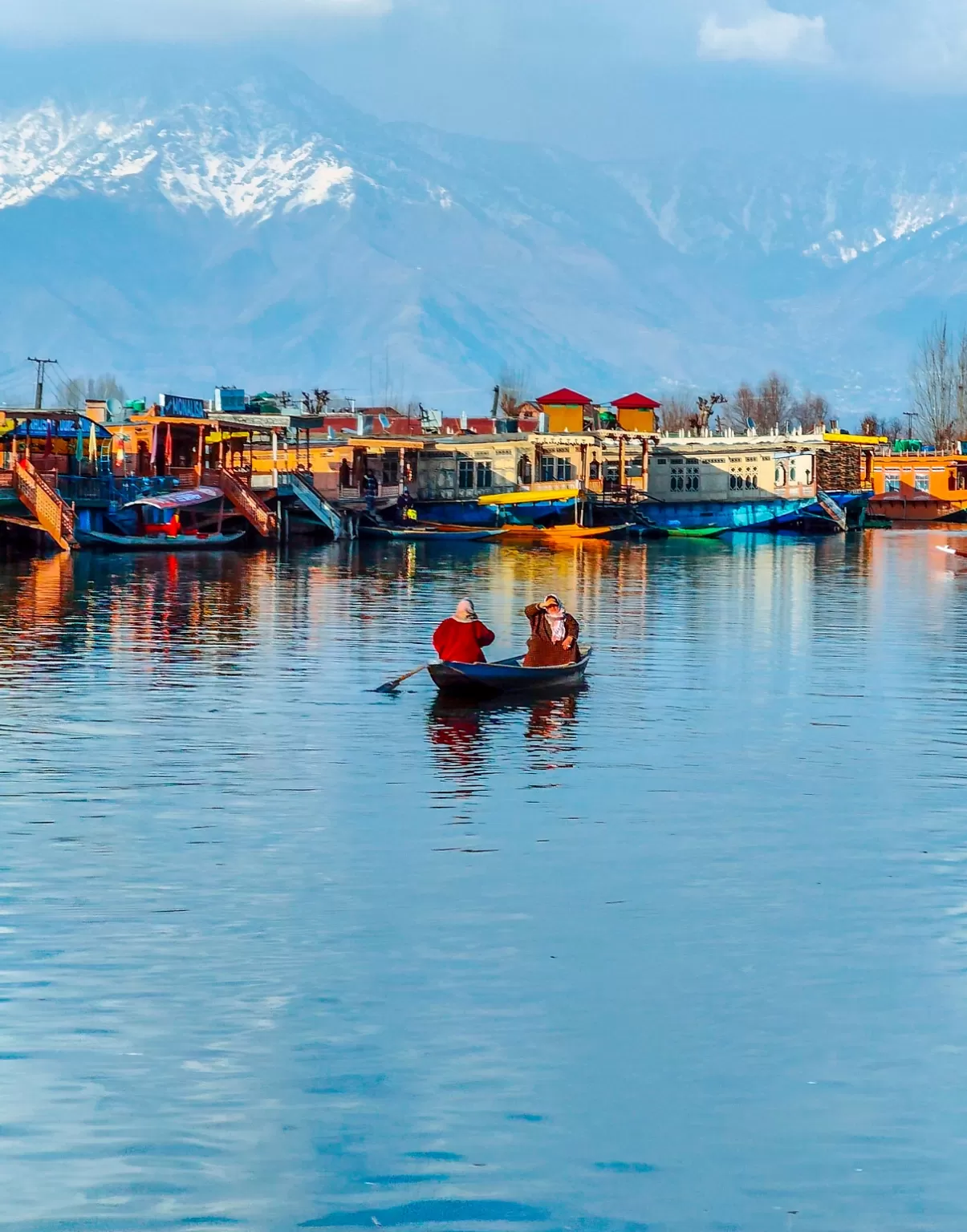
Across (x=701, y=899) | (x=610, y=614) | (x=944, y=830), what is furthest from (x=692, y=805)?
(x=610, y=614)

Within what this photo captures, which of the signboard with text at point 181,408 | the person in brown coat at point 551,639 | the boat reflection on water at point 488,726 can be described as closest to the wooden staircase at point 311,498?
the signboard with text at point 181,408

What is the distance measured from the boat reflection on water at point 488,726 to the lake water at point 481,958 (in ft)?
0.43

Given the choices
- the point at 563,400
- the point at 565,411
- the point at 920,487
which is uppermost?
the point at 563,400

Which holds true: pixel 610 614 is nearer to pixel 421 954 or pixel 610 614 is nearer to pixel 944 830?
pixel 944 830

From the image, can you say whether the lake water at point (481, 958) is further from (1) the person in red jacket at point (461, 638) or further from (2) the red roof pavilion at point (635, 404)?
(2) the red roof pavilion at point (635, 404)

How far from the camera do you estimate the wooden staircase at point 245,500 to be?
271 ft

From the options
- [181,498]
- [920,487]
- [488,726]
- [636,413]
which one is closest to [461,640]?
[488,726]

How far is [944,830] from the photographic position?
21578mm

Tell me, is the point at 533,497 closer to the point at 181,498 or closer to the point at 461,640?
the point at 181,498

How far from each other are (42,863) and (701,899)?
6.45 m

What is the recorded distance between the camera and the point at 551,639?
1275 inches

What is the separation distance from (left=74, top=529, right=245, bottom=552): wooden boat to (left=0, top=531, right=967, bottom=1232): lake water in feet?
130

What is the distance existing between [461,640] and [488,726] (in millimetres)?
2414

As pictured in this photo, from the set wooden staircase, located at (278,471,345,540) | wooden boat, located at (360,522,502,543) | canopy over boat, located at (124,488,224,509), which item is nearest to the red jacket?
canopy over boat, located at (124,488,224,509)
